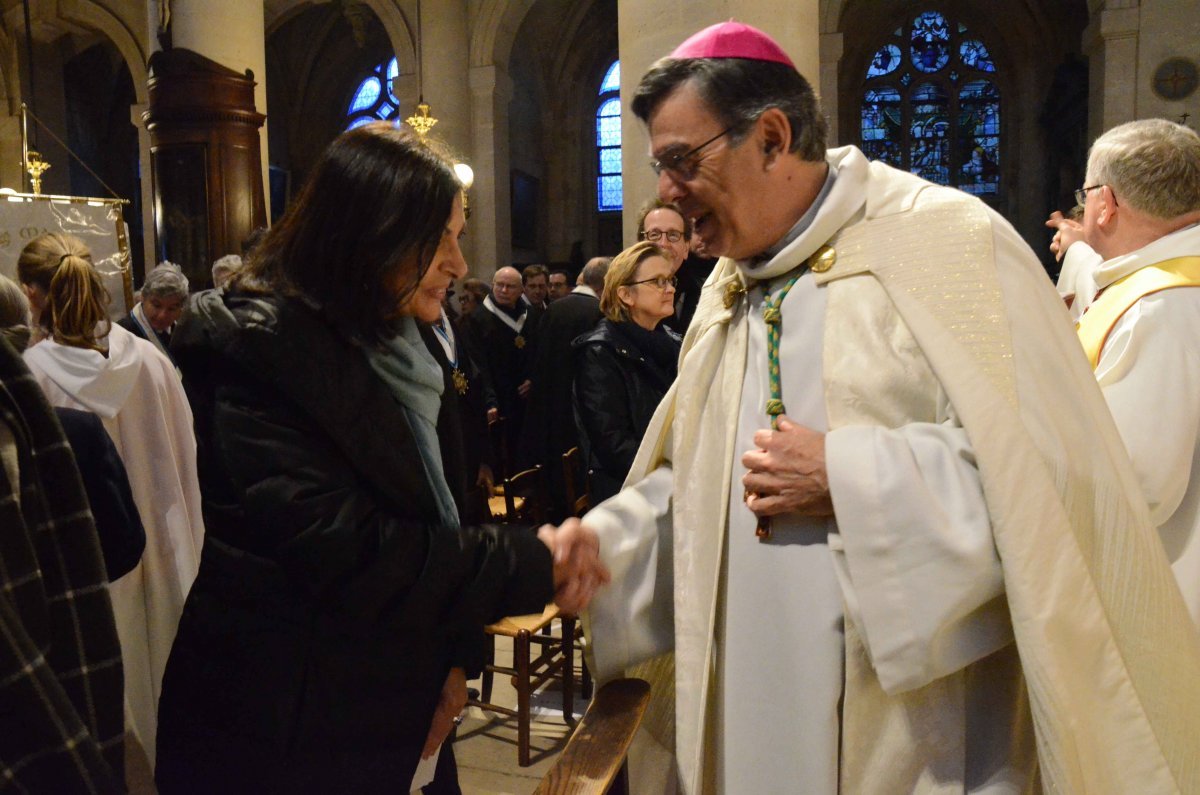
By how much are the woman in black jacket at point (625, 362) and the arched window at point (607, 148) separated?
1483cm

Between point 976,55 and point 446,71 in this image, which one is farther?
point 976,55

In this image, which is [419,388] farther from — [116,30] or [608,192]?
[608,192]

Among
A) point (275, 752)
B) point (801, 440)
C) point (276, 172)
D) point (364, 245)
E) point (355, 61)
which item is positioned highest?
point (355, 61)

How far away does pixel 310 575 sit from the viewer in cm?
153

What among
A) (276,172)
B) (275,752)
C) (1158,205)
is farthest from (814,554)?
(276,172)

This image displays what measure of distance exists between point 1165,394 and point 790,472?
4.59ft

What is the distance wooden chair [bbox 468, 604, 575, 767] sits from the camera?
3.65 meters

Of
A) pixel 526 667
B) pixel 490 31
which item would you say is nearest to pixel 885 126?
pixel 490 31

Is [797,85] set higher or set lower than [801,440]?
higher

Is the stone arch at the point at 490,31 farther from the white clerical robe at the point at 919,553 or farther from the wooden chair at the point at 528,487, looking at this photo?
the white clerical robe at the point at 919,553

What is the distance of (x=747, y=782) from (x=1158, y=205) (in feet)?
6.39

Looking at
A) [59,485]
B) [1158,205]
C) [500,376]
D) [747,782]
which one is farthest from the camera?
[500,376]

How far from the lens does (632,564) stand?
1896mm

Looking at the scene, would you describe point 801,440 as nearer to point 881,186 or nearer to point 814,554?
point 814,554
